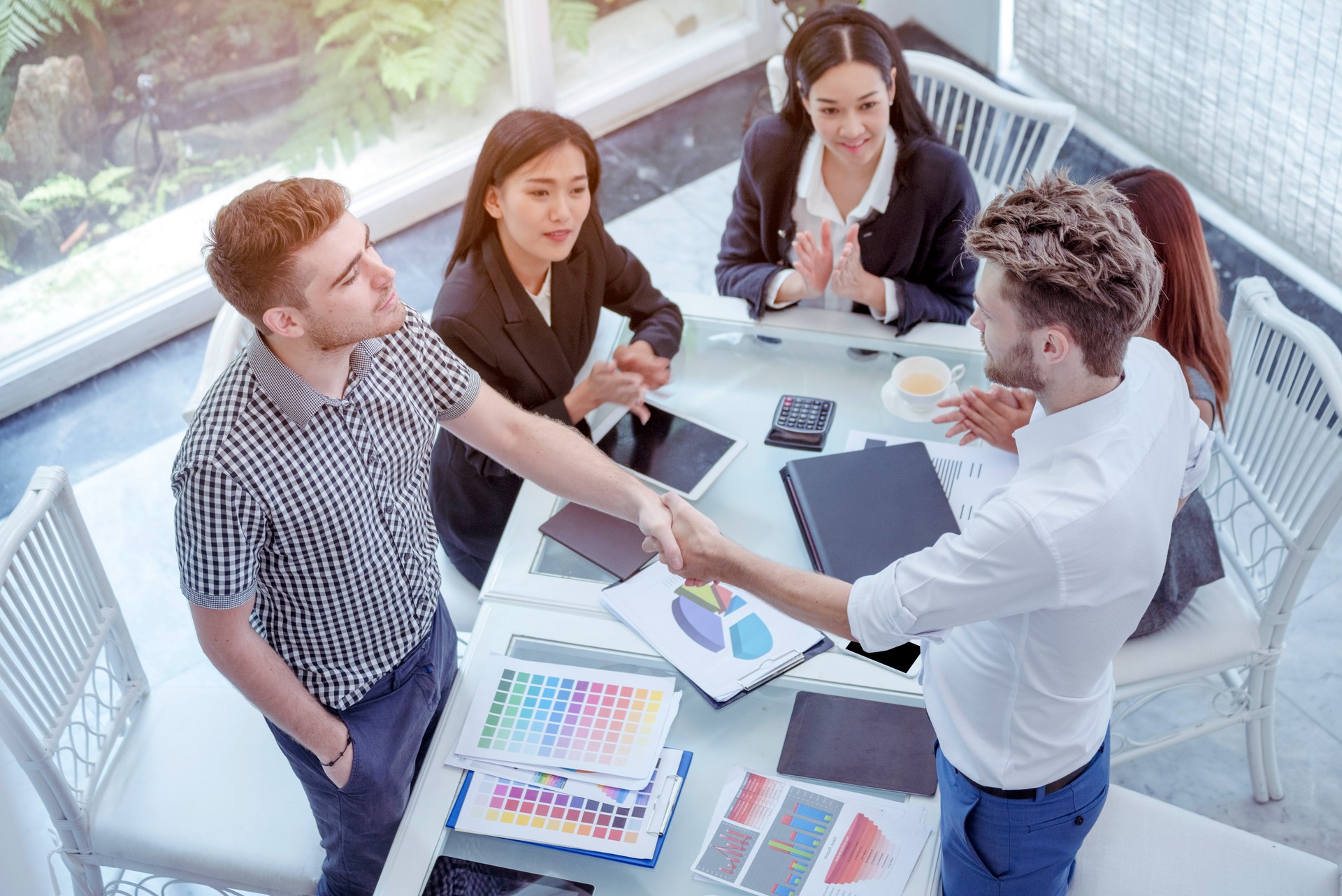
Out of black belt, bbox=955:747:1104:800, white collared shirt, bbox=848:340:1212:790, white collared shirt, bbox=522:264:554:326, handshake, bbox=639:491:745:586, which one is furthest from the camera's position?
white collared shirt, bbox=522:264:554:326

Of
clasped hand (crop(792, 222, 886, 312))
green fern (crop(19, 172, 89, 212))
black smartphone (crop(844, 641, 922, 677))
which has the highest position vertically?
clasped hand (crop(792, 222, 886, 312))

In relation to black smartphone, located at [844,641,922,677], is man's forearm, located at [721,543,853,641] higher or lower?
higher

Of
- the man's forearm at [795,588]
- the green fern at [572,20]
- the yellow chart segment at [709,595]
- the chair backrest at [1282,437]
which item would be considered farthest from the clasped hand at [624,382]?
the green fern at [572,20]

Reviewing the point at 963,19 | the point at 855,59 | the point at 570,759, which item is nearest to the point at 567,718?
the point at 570,759

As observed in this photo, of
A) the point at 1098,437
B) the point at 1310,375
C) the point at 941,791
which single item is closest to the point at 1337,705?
the point at 1310,375

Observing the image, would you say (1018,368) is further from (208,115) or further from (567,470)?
(208,115)

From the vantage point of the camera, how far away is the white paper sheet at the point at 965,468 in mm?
2104

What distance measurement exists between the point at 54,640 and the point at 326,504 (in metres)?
0.58

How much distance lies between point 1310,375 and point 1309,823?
1.01 m

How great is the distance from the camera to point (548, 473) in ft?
6.71

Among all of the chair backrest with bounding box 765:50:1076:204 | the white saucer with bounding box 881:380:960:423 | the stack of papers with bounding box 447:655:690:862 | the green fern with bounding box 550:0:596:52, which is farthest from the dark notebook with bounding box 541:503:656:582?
the green fern with bounding box 550:0:596:52

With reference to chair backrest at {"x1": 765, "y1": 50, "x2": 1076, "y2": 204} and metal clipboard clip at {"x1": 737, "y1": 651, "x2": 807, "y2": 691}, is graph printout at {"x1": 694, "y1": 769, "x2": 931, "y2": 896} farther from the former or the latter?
chair backrest at {"x1": 765, "y1": 50, "x2": 1076, "y2": 204}

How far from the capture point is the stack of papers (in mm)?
1702

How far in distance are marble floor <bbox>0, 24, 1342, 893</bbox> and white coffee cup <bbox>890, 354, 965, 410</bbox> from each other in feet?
3.29
